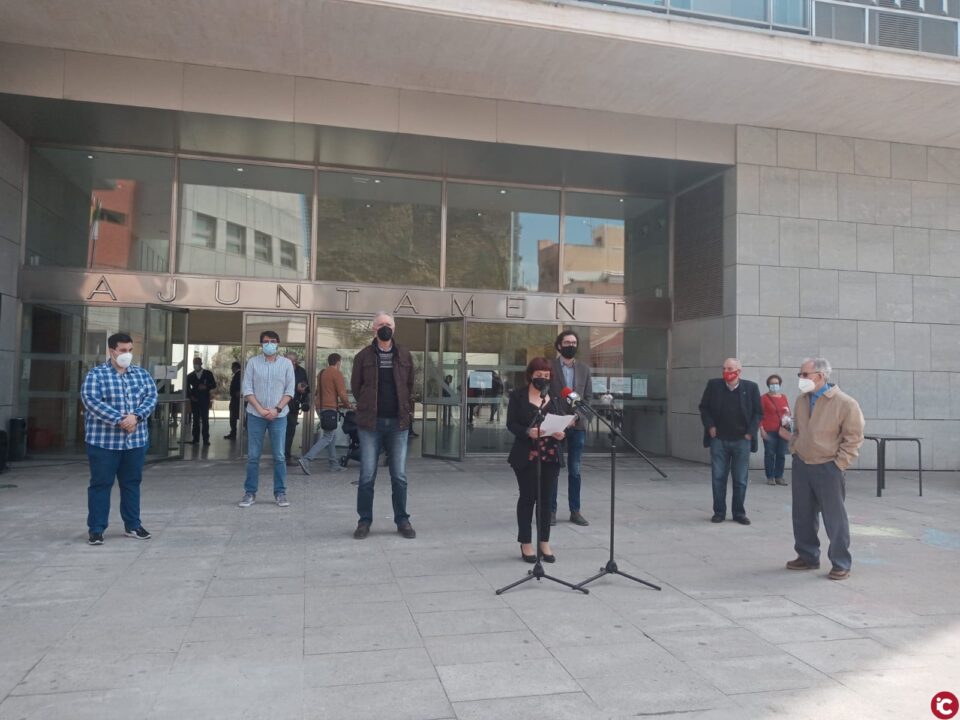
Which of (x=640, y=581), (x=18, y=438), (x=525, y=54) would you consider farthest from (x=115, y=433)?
(x=525, y=54)

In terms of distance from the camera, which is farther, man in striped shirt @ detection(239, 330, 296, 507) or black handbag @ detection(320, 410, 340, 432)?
black handbag @ detection(320, 410, 340, 432)

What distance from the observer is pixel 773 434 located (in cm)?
1056

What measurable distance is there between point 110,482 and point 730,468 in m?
5.91

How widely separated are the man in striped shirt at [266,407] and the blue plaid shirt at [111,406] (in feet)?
5.06

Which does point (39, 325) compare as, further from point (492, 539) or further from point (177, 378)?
point (492, 539)

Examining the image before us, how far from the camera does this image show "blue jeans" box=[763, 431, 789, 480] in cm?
1052

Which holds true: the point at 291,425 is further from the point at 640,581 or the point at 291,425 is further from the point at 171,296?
the point at 640,581

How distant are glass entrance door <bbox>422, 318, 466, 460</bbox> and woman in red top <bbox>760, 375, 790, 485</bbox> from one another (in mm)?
4827

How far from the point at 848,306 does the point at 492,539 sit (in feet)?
27.6

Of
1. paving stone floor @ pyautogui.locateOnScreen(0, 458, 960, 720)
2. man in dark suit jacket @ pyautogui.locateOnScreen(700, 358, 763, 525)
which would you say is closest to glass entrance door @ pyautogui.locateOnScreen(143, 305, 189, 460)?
paving stone floor @ pyautogui.locateOnScreen(0, 458, 960, 720)

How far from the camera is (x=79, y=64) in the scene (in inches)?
382

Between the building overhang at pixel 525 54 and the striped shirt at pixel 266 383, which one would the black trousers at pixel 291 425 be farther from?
the building overhang at pixel 525 54

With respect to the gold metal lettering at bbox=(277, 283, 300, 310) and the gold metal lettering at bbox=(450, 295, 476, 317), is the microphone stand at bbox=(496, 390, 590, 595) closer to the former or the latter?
the gold metal lettering at bbox=(450, 295, 476, 317)

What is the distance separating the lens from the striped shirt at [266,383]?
7836mm
